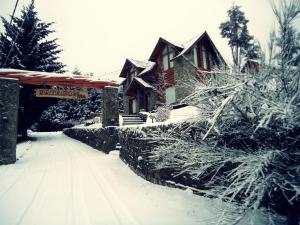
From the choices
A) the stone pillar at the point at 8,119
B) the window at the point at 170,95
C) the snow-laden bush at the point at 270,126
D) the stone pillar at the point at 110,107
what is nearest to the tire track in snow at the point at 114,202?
the snow-laden bush at the point at 270,126

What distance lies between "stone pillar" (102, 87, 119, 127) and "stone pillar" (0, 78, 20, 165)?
445 cm

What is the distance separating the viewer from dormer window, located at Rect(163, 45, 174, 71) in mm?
21131

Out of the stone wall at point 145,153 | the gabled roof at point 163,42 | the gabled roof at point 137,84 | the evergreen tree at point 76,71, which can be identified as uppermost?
the evergreen tree at point 76,71

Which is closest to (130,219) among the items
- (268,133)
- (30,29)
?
(268,133)

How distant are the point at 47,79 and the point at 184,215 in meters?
9.64

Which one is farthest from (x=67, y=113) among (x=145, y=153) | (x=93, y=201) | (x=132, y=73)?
(x=93, y=201)

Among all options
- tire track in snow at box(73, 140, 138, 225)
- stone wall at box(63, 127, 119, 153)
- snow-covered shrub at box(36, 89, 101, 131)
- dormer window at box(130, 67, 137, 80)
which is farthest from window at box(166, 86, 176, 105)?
snow-covered shrub at box(36, 89, 101, 131)

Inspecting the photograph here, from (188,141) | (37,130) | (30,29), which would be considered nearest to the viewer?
(188,141)

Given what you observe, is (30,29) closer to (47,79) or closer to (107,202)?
(47,79)

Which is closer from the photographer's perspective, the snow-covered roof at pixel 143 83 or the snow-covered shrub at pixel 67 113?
the snow-covered roof at pixel 143 83

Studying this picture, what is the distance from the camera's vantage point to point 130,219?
428 cm

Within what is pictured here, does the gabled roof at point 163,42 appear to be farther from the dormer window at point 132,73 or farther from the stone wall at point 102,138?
the stone wall at point 102,138

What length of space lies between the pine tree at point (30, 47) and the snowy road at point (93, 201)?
1547 cm

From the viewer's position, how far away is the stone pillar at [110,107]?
12.7 metres
